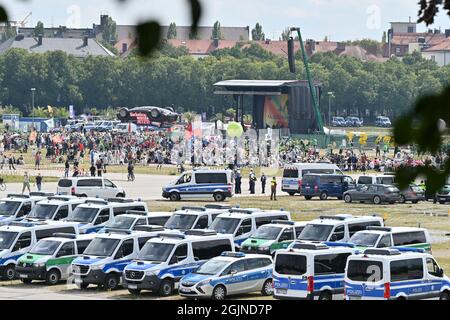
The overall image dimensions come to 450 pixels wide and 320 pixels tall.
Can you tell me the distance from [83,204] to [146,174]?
3160 centimetres

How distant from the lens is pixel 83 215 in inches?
1436

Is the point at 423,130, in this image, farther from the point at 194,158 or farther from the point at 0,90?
the point at 0,90

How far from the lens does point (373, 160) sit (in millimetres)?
74125

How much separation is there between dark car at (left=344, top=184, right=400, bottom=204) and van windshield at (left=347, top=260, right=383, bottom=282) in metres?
27.3

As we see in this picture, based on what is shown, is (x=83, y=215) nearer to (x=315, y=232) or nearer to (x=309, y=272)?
(x=315, y=232)

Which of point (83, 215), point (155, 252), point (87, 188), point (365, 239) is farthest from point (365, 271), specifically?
point (87, 188)

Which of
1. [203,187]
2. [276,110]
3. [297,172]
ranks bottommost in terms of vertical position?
[203,187]

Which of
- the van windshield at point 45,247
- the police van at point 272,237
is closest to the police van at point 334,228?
the police van at point 272,237

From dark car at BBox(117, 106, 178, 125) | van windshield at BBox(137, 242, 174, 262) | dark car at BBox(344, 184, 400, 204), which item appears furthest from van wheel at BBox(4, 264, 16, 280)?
dark car at BBox(117, 106, 178, 125)

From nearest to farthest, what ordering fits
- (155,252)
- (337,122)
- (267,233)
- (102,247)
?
(155,252)
(102,247)
(267,233)
(337,122)

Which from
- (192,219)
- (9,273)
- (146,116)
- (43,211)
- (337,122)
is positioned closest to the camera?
(9,273)

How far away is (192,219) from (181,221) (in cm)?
30

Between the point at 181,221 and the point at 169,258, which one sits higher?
the point at 181,221
